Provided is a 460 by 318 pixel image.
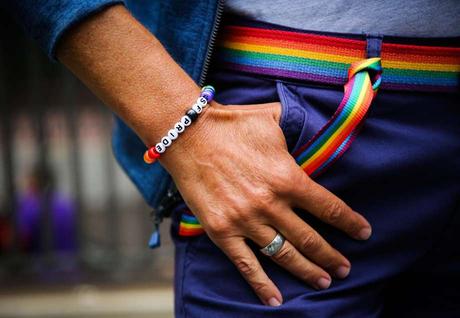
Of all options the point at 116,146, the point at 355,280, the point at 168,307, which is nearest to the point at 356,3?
the point at 355,280

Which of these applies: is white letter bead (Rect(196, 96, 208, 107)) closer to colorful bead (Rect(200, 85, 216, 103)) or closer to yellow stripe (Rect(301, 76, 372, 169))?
colorful bead (Rect(200, 85, 216, 103))

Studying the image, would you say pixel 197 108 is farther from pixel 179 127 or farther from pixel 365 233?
pixel 365 233

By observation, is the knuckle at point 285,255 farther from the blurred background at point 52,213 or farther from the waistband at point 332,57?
→ the blurred background at point 52,213

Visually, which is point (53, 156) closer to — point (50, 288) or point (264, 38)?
point (50, 288)

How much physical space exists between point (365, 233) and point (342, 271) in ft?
0.22

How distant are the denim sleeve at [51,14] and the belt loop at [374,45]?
364 millimetres

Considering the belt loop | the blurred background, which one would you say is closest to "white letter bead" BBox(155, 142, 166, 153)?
the belt loop

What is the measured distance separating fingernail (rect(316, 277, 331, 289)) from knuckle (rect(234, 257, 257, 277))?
0.33ft

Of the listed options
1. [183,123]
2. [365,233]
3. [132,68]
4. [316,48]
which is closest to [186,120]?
[183,123]

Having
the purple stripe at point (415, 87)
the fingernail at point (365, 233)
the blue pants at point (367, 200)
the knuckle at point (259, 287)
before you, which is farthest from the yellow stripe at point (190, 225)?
the purple stripe at point (415, 87)

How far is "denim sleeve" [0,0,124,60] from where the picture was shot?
0.93 metres

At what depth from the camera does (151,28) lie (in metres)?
1.14

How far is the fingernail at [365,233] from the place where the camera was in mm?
1013

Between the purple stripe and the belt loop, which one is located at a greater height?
the belt loop
